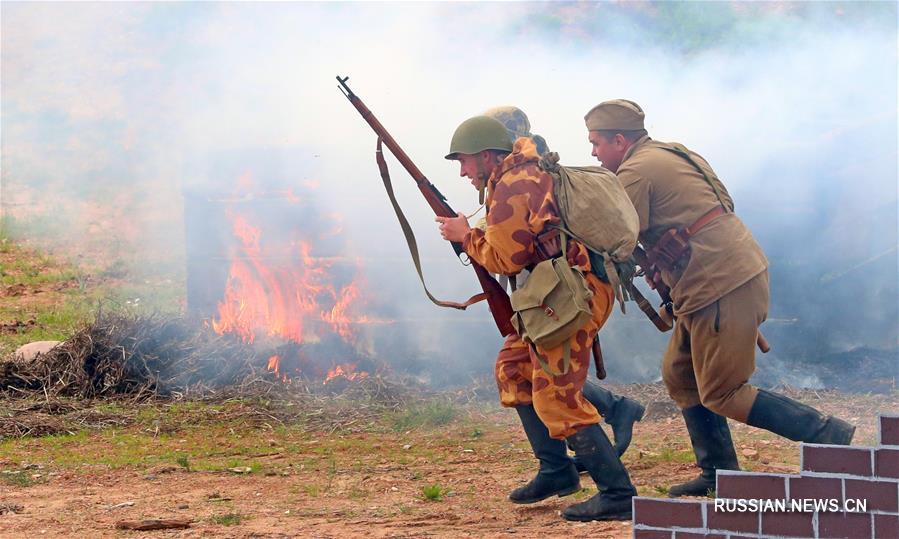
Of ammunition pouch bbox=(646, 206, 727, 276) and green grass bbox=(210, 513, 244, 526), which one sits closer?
green grass bbox=(210, 513, 244, 526)

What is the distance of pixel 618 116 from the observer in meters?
4.95

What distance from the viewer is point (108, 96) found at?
26.2 m

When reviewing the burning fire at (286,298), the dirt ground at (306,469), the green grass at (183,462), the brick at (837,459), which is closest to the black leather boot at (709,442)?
the dirt ground at (306,469)

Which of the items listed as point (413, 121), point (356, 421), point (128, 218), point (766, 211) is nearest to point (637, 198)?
point (356, 421)

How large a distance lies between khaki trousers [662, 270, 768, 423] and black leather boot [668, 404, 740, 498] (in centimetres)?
29

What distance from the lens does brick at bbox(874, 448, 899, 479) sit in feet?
10.5

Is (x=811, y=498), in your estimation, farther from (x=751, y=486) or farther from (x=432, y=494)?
(x=432, y=494)

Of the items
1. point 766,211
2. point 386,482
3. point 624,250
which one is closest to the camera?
point 624,250

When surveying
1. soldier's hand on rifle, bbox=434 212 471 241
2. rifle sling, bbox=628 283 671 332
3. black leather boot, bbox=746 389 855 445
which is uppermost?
soldier's hand on rifle, bbox=434 212 471 241

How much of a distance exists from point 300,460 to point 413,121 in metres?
6.18

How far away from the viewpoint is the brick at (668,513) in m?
3.33

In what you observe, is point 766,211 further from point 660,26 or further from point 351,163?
point 660,26

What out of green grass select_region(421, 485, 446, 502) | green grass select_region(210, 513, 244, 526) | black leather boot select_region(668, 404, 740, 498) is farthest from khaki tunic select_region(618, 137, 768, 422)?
green grass select_region(210, 513, 244, 526)

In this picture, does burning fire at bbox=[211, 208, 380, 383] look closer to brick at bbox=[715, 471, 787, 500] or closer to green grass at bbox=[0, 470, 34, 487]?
green grass at bbox=[0, 470, 34, 487]
